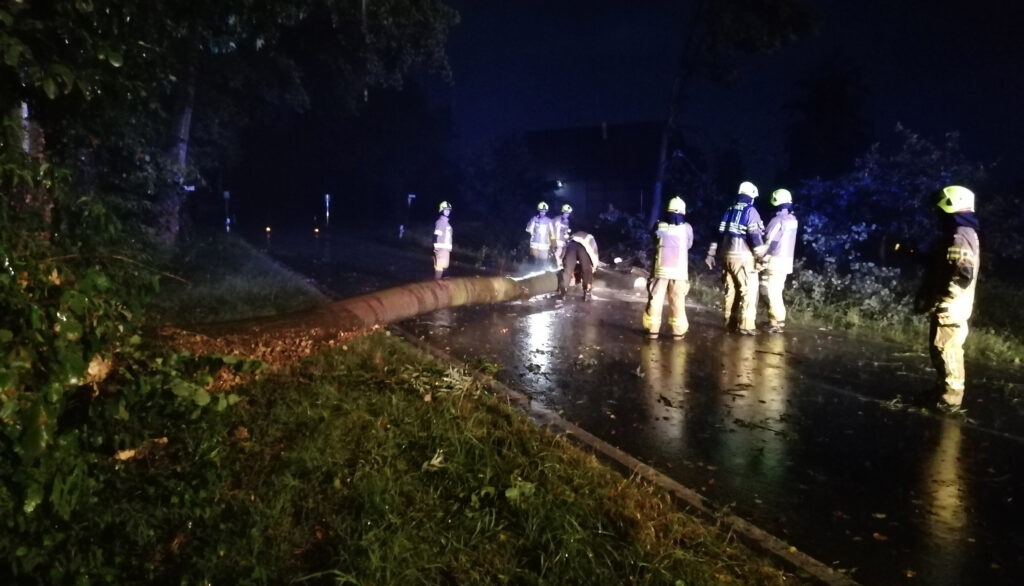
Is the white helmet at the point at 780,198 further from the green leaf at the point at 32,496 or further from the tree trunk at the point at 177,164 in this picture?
the tree trunk at the point at 177,164

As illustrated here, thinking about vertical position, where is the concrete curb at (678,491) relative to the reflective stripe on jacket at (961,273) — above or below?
below

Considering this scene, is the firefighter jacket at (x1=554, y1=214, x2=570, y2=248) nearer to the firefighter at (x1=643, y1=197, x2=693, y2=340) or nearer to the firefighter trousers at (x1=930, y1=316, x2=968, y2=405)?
the firefighter at (x1=643, y1=197, x2=693, y2=340)

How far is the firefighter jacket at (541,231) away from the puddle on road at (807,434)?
17.9ft

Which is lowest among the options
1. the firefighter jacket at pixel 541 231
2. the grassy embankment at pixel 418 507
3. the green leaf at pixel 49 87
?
the grassy embankment at pixel 418 507

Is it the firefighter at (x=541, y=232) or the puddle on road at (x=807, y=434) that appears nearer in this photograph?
the puddle on road at (x=807, y=434)

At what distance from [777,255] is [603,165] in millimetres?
Answer: 26058

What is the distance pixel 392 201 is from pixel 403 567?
1507 inches

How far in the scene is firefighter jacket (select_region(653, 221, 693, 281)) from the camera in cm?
817

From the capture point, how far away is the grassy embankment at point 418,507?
301 cm

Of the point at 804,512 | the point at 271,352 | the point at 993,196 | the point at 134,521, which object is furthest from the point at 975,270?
the point at 993,196

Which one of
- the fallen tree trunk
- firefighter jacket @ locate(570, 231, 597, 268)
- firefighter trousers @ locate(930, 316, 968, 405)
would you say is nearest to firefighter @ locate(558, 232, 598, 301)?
firefighter jacket @ locate(570, 231, 597, 268)

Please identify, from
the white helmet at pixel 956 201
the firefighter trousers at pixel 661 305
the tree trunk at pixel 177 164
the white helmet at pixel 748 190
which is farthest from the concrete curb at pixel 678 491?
the tree trunk at pixel 177 164

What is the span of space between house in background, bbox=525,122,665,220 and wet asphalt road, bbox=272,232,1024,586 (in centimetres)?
2375

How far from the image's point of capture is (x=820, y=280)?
1065cm
